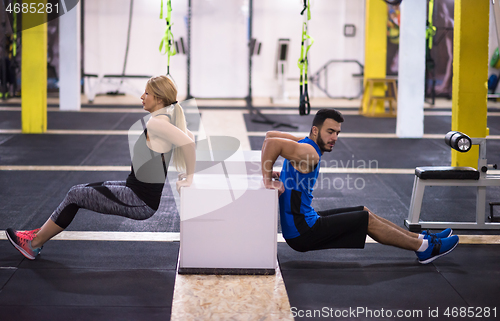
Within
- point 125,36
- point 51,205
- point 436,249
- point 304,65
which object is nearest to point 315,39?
point 125,36

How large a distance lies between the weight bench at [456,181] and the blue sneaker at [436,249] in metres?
0.72

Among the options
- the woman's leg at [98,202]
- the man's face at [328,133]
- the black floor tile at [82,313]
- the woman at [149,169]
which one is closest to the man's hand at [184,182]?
A: the woman at [149,169]

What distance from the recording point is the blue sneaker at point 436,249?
3.55 meters

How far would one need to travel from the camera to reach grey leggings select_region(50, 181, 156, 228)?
134 inches

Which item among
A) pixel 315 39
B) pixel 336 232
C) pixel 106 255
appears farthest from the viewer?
pixel 315 39

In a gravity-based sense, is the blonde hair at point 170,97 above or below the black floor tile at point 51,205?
above

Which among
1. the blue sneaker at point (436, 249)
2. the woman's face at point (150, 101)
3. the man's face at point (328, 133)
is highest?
the woman's face at point (150, 101)

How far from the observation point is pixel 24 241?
353cm

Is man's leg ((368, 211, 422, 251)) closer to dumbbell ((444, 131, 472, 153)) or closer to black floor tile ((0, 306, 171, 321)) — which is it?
dumbbell ((444, 131, 472, 153))

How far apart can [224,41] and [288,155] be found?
42.6 feet

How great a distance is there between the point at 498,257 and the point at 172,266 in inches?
91.4

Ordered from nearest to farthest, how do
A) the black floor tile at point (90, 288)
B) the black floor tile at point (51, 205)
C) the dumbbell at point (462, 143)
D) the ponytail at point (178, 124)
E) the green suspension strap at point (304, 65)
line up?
the black floor tile at point (90, 288) < the ponytail at point (178, 124) < the dumbbell at point (462, 143) < the black floor tile at point (51, 205) < the green suspension strap at point (304, 65)

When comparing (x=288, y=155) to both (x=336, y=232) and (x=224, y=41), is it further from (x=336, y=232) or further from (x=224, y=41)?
(x=224, y=41)

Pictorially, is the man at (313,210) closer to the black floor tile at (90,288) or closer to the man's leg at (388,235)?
the man's leg at (388,235)
